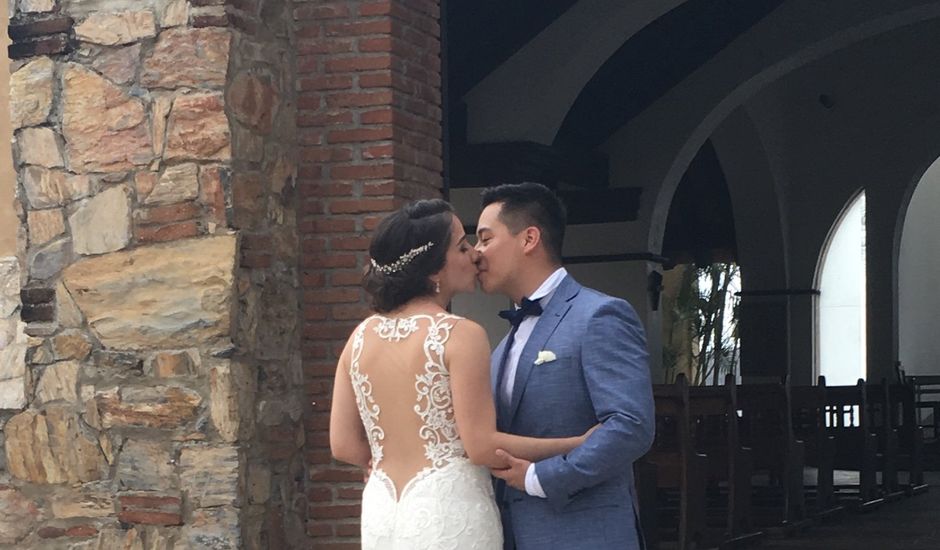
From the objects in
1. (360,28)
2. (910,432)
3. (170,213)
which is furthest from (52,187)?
(910,432)

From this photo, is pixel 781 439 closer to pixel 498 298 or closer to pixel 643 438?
pixel 498 298

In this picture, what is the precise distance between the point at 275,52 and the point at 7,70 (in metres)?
1.10

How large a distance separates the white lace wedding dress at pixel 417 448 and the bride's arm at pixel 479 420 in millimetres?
60

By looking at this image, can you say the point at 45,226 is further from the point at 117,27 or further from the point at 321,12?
the point at 321,12

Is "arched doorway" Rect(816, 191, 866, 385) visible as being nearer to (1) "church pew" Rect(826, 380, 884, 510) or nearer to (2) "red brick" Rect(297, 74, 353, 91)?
(1) "church pew" Rect(826, 380, 884, 510)

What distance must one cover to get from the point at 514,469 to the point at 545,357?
0.79ft

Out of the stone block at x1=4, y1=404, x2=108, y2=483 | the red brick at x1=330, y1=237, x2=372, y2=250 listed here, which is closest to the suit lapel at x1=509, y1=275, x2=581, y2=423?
Result: the red brick at x1=330, y1=237, x2=372, y2=250


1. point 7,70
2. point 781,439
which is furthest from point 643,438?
point 781,439

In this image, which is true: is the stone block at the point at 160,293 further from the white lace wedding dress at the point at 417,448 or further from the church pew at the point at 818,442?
the church pew at the point at 818,442

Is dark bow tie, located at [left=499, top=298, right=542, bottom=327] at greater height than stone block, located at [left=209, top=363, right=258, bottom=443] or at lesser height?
greater

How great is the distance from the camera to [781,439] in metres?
9.59

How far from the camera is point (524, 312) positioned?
3195 millimetres

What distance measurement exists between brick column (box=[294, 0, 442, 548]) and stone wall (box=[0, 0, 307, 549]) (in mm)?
97

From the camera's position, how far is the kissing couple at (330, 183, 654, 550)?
303 centimetres
